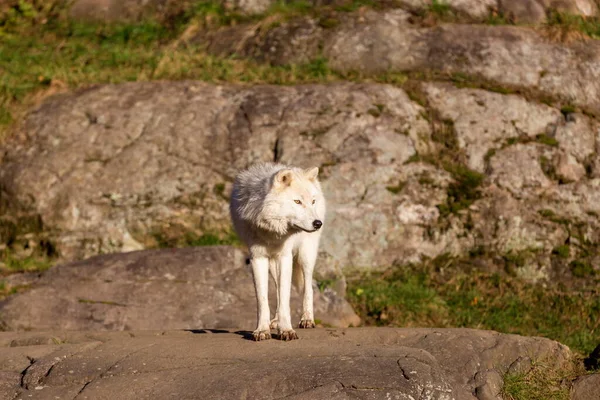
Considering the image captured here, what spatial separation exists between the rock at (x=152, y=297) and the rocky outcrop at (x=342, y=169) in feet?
3.85

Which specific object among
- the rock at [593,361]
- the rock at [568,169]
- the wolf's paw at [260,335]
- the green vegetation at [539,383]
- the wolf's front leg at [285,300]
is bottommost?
the rock at [568,169]

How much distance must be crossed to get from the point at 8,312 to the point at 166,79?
17.1ft

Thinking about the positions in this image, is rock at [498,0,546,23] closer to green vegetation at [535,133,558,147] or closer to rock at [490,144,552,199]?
green vegetation at [535,133,558,147]

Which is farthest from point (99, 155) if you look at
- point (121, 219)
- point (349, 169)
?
point (349, 169)

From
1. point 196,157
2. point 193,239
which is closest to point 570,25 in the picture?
point 196,157

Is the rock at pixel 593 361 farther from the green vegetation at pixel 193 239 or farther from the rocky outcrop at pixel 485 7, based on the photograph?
the rocky outcrop at pixel 485 7

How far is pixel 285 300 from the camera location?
758cm

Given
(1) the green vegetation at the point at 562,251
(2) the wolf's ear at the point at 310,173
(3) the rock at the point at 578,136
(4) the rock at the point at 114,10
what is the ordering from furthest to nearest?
(4) the rock at the point at 114,10
(3) the rock at the point at 578,136
(1) the green vegetation at the point at 562,251
(2) the wolf's ear at the point at 310,173

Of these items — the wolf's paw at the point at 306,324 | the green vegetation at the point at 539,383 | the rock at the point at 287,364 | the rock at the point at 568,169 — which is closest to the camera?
the rock at the point at 287,364

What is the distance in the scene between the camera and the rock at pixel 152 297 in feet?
33.2

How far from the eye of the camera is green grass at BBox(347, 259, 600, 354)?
10.5 metres

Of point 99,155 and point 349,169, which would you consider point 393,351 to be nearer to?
point 349,169

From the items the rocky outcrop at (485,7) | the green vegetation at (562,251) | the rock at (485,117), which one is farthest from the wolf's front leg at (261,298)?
the rocky outcrop at (485,7)

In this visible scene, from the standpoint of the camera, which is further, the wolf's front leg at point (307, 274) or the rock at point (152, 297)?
the rock at point (152, 297)
